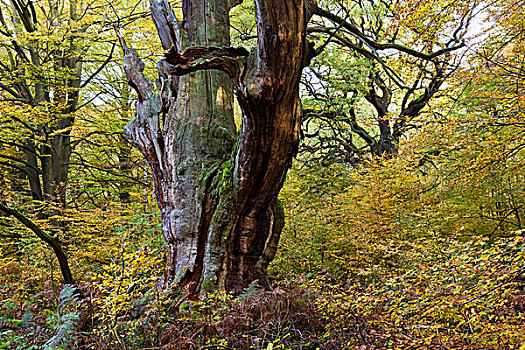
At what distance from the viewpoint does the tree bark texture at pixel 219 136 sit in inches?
101

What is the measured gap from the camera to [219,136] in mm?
4105

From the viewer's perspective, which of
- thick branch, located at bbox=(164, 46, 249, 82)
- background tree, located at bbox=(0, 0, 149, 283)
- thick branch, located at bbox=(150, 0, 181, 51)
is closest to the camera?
thick branch, located at bbox=(164, 46, 249, 82)

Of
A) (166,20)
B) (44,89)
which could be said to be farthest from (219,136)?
(44,89)

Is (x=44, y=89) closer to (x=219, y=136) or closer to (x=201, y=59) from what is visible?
(x=219, y=136)

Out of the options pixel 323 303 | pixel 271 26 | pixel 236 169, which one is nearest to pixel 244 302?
pixel 323 303

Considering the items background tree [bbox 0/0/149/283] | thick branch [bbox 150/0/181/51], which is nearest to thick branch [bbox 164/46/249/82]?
thick branch [bbox 150/0/181/51]

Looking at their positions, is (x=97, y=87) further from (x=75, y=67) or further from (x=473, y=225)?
(x=473, y=225)

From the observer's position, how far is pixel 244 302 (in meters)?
2.93

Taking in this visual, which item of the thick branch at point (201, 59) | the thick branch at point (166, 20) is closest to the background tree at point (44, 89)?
the thick branch at point (166, 20)

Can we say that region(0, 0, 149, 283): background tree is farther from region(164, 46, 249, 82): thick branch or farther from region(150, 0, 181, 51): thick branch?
region(164, 46, 249, 82): thick branch

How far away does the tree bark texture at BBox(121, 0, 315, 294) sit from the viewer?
8.44ft

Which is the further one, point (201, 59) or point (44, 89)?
point (44, 89)

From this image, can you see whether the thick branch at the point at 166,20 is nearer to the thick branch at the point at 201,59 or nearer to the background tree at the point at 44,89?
the thick branch at the point at 201,59

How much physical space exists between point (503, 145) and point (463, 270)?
2.47 m
